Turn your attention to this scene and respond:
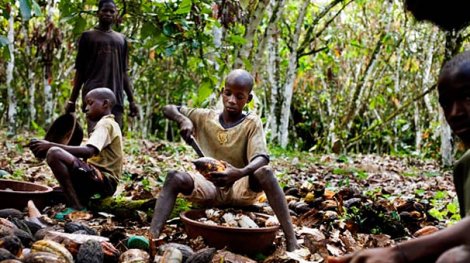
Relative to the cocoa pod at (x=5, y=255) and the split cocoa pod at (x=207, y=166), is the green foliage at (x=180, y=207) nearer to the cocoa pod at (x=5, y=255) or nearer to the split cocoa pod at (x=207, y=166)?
the split cocoa pod at (x=207, y=166)

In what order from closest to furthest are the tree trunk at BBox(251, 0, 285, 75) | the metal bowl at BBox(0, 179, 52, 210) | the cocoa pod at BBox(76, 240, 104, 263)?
the cocoa pod at BBox(76, 240, 104, 263)
the metal bowl at BBox(0, 179, 52, 210)
the tree trunk at BBox(251, 0, 285, 75)

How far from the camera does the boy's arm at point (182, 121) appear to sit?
3.14 meters

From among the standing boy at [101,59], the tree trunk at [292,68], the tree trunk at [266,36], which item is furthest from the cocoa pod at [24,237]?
the tree trunk at [292,68]

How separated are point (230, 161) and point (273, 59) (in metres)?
9.01

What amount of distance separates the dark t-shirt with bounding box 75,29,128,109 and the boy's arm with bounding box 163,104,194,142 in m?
1.81

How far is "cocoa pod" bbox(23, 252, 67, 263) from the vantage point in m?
1.97

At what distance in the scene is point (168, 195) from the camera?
2.96 metres

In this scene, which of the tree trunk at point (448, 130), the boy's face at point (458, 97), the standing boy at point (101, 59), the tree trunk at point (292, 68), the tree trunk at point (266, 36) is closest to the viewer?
the boy's face at point (458, 97)

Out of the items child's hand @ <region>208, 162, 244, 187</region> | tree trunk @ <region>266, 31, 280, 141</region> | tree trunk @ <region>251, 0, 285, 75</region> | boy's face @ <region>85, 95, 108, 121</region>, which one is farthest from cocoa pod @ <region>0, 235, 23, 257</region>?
tree trunk @ <region>266, 31, 280, 141</region>

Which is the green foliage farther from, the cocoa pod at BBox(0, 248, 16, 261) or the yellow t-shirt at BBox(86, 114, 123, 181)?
the cocoa pod at BBox(0, 248, 16, 261)

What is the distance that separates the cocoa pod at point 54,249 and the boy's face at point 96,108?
1.76 metres

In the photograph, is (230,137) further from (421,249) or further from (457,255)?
(457,255)

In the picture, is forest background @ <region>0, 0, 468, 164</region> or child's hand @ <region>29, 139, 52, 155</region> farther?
forest background @ <region>0, 0, 468, 164</region>

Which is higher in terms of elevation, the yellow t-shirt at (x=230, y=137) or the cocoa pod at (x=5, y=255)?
the yellow t-shirt at (x=230, y=137)
